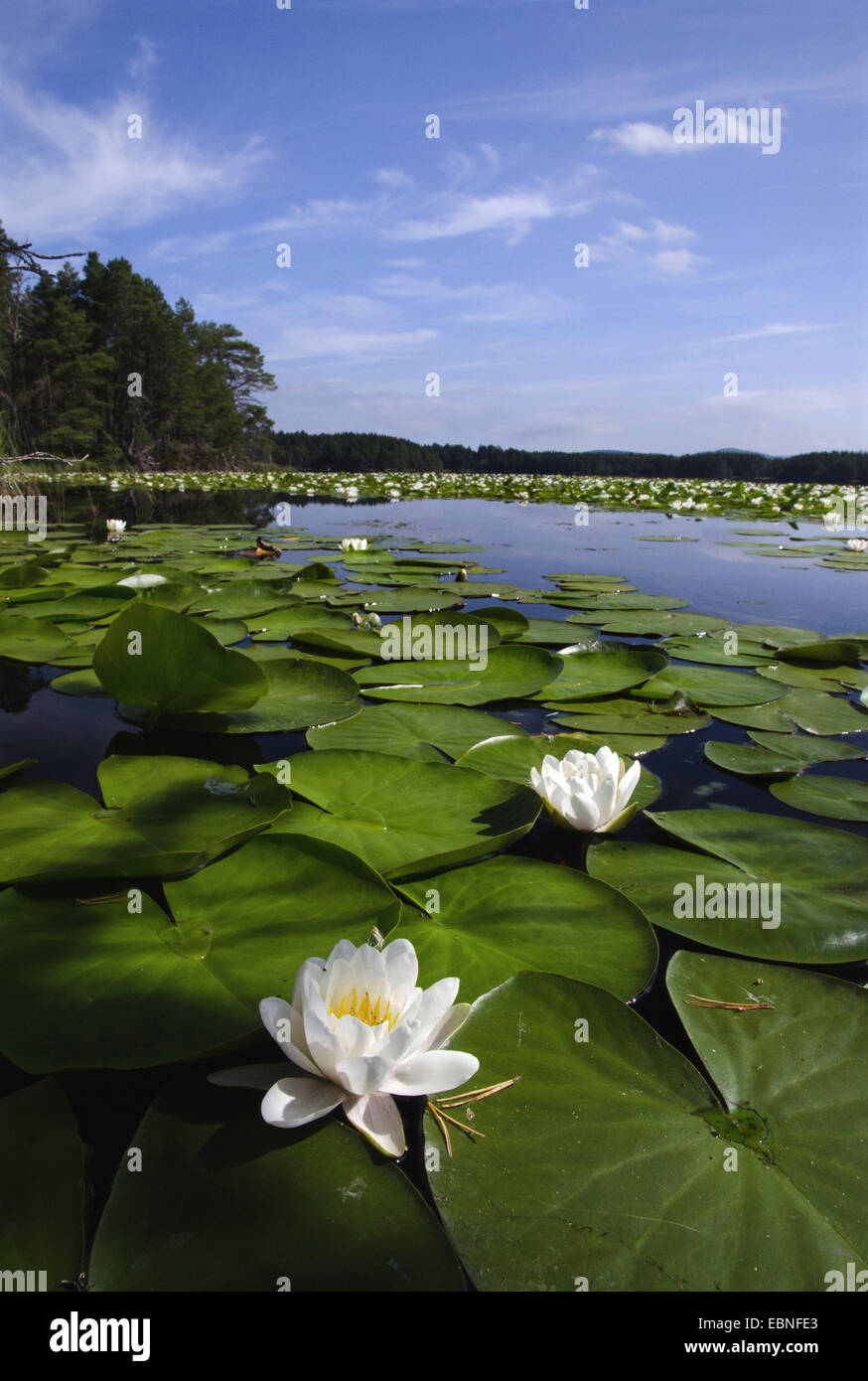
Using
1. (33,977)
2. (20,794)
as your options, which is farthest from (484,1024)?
(20,794)

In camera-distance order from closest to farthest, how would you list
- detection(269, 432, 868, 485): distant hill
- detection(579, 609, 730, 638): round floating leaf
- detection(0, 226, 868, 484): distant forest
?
detection(579, 609, 730, 638): round floating leaf
detection(0, 226, 868, 484): distant forest
detection(269, 432, 868, 485): distant hill

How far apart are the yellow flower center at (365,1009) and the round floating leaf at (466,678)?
3.85 ft

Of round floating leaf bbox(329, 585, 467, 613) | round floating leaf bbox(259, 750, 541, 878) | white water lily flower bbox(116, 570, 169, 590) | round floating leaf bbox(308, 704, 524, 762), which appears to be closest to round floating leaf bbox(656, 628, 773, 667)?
round floating leaf bbox(308, 704, 524, 762)

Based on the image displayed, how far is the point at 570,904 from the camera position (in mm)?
972

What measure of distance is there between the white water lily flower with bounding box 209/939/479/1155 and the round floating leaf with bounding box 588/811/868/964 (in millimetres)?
444

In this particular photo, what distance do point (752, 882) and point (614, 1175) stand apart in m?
0.57

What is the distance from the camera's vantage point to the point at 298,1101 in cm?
63

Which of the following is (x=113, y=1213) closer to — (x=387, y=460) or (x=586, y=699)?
(x=586, y=699)

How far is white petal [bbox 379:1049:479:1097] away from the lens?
63cm

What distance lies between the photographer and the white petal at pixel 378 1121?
2.00 feet

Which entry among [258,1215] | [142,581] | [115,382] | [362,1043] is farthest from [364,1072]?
[115,382]

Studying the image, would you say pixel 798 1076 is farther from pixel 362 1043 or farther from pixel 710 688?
pixel 710 688

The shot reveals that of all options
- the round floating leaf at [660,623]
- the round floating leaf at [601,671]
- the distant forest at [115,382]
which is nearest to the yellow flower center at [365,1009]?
the round floating leaf at [601,671]

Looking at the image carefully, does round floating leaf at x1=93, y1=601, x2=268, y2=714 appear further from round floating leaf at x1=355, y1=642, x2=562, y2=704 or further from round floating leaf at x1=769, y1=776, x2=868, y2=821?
round floating leaf at x1=769, y1=776, x2=868, y2=821
